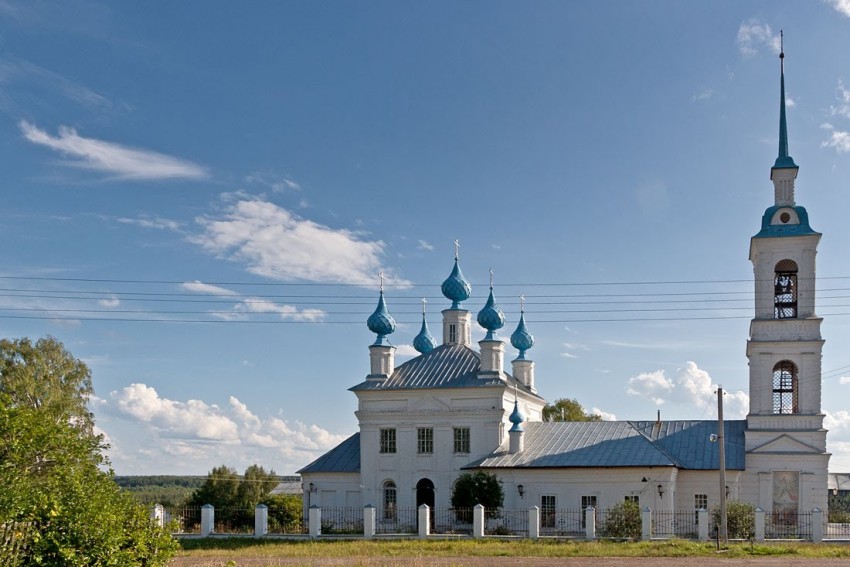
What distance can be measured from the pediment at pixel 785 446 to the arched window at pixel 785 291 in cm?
404

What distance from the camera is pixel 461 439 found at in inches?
1387

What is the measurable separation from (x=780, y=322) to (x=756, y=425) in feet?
11.6

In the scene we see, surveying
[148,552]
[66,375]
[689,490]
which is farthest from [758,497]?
[66,375]

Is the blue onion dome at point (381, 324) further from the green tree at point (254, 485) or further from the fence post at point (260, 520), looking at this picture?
the green tree at point (254, 485)

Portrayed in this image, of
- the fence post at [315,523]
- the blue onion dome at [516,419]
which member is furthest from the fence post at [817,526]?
the fence post at [315,523]

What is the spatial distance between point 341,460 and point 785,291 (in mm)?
17224

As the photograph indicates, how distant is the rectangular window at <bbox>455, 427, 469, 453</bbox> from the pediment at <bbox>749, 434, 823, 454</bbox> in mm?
9850

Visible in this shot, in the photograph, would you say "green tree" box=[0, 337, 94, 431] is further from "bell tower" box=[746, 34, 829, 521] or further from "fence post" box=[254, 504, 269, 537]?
"bell tower" box=[746, 34, 829, 521]

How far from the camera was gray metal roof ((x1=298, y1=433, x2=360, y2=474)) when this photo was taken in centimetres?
3662

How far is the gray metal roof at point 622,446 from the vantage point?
32.4 m

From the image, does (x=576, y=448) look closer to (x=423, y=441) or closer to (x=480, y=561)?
(x=423, y=441)

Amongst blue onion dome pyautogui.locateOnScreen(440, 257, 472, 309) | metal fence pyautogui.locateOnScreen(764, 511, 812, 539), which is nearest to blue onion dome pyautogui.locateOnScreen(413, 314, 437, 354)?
blue onion dome pyautogui.locateOnScreen(440, 257, 472, 309)

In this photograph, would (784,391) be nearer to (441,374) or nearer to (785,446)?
(785,446)

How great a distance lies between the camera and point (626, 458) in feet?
106
